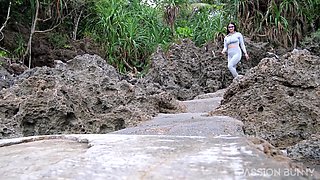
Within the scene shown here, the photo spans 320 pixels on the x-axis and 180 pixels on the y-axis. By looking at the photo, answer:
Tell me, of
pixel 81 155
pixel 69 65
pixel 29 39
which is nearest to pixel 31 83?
pixel 69 65

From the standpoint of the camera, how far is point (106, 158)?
77.4 inches

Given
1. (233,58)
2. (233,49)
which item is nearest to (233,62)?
(233,58)

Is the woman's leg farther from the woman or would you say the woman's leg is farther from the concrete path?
the concrete path

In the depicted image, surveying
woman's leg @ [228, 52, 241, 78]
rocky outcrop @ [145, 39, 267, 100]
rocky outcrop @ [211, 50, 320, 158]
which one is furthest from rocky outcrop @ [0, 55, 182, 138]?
woman's leg @ [228, 52, 241, 78]

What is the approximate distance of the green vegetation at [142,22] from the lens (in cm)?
1195

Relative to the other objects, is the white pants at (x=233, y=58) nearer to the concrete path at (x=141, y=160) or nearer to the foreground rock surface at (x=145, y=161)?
the concrete path at (x=141, y=160)

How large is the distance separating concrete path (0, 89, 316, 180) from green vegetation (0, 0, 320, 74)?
30.2 feet

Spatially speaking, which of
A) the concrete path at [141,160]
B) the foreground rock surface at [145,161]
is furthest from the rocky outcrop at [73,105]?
the foreground rock surface at [145,161]

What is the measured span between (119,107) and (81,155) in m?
3.06

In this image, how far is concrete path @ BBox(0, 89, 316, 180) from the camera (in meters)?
1.68

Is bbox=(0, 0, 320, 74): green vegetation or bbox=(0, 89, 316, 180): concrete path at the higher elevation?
bbox=(0, 0, 320, 74): green vegetation

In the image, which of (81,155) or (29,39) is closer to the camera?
(81,155)

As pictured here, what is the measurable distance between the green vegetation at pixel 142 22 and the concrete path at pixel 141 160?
921cm

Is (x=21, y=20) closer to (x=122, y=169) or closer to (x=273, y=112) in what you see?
(x=273, y=112)
